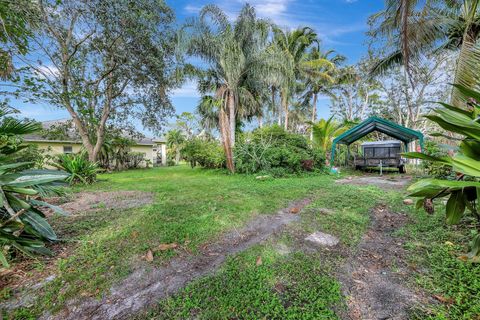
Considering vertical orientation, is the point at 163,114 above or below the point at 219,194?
above

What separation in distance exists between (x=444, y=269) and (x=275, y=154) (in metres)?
7.43

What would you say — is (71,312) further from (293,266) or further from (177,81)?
(177,81)

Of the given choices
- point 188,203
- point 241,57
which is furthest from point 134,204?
point 241,57

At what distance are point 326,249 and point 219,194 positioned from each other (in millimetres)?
3290

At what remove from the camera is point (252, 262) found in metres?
2.26

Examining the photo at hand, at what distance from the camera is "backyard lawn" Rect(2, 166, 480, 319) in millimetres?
1631

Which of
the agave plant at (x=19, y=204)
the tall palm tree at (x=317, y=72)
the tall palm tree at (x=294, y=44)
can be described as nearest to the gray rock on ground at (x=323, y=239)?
the agave plant at (x=19, y=204)

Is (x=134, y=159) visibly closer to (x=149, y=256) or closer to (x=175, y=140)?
(x=175, y=140)

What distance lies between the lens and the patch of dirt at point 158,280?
1610 mm

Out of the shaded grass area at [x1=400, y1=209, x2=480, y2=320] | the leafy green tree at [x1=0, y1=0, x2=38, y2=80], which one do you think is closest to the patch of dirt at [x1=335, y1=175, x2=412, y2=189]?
the shaded grass area at [x1=400, y1=209, x2=480, y2=320]

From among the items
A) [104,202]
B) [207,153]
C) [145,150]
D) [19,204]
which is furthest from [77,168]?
[145,150]

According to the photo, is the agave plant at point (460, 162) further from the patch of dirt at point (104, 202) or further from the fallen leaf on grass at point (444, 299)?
the patch of dirt at point (104, 202)

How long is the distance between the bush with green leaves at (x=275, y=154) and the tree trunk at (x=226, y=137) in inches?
13.2

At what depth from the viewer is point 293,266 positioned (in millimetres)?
2170
